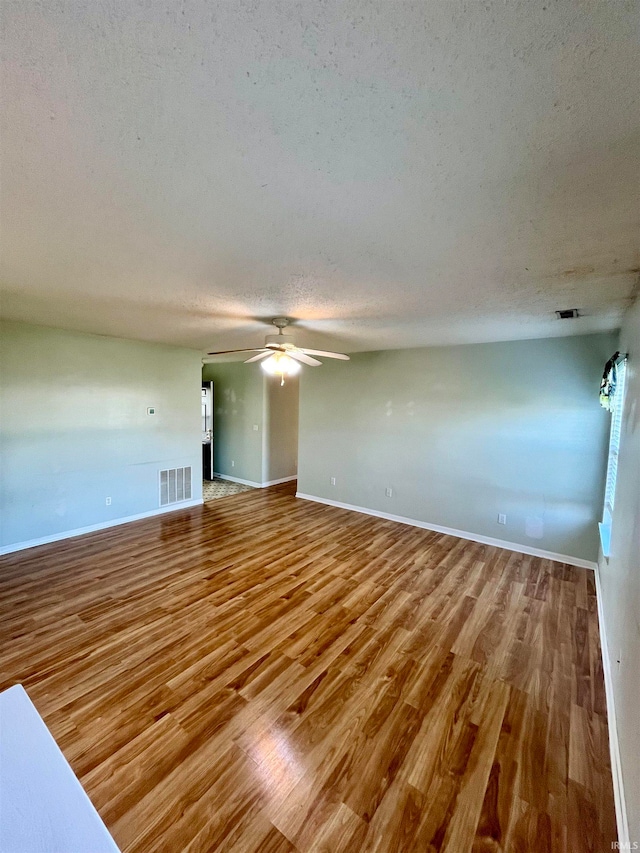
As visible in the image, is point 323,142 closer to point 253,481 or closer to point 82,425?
point 82,425

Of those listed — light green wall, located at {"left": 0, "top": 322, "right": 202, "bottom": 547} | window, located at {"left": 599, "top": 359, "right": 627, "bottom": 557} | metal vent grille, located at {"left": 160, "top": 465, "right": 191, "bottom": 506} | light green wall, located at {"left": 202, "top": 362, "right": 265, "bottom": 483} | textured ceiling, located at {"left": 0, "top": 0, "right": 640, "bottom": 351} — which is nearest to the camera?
textured ceiling, located at {"left": 0, "top": 0, "right": 640, "bottom": 351}

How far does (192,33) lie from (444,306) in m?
2.34

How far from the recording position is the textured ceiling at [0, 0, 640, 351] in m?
0.69

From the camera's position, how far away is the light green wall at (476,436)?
12.1 ft

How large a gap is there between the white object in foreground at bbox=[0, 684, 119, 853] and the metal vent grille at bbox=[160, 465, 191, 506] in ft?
14.5

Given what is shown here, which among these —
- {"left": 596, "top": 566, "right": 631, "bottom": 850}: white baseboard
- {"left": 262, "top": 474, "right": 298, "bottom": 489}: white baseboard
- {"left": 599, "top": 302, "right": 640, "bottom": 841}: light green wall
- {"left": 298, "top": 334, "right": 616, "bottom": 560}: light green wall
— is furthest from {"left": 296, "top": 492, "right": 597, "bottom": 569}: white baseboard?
Answer: {"left": 262, "top": 474, "right": 298, "bottom": 489}: white baseboard

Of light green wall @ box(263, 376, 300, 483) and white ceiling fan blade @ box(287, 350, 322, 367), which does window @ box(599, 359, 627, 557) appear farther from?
light green wall @ box(263, 376, 300, 483)

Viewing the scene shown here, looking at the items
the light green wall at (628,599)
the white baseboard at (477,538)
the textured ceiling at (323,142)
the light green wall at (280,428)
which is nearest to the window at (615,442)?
the light green wall at (628,599)

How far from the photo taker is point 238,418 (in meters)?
7.04

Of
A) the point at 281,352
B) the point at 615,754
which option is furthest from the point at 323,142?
the point at 615,754

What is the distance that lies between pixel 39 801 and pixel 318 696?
155 centimetres

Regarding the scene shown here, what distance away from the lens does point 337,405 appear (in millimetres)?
5598

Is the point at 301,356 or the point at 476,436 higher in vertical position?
the point at 301,356

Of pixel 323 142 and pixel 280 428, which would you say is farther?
pixel 280 428
